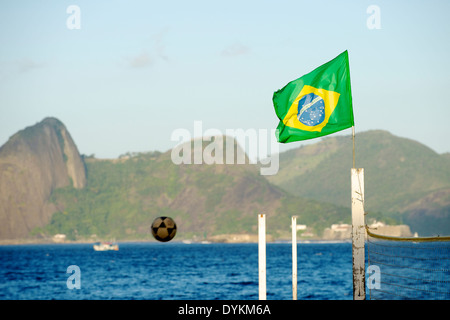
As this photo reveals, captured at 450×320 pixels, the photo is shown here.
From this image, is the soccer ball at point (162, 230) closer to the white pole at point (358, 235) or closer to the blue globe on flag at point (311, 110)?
the blue globe on flag at point (311, 110)

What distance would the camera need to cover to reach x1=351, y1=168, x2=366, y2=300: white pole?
1222 cm

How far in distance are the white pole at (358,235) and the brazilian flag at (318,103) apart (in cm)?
200

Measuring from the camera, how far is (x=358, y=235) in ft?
40.6

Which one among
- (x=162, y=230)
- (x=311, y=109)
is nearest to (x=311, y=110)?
(x=311, y=109)

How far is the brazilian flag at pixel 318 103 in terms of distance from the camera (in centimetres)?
1427

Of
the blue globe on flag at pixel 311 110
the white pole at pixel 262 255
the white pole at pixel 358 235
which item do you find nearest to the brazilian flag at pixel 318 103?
the blue globe on flag at pixel 311 110

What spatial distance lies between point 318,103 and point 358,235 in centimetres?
353

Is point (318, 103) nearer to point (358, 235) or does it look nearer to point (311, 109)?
point (311, 109)

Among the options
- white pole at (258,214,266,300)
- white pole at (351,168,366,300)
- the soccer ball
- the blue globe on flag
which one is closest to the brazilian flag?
the blue globe on flag

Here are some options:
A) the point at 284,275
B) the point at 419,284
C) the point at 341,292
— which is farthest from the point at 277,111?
the point at 284,275
